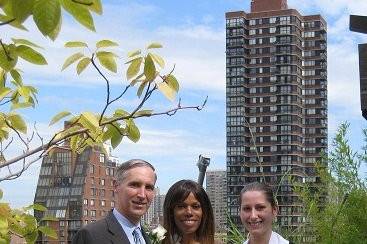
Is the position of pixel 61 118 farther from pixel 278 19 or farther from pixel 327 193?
pixel 278 19

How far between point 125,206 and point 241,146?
82345 mm

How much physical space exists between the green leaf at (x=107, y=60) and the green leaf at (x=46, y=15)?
60cm

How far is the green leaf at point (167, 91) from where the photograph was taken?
1.58 m

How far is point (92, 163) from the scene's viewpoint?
8106cm

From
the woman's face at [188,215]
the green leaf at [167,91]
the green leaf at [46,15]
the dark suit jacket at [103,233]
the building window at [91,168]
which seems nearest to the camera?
the green leaf at [46,15]

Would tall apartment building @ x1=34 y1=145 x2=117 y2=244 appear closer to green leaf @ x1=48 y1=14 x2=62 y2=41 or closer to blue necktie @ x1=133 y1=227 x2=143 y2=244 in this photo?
blue necktie @ x1=133 y1=227 x2=143 y2=244

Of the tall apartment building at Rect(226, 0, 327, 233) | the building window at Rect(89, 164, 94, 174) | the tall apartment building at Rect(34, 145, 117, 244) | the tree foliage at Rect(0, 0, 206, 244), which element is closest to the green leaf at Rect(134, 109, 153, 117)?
the tree foliage at Rect(0, 0, 206, 244)

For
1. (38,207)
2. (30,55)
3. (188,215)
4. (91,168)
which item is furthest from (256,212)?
(91,168)

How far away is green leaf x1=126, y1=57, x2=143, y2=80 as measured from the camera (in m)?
1.60

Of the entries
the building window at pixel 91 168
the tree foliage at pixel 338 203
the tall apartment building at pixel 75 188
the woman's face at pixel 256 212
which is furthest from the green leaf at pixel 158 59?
the building window at pixel 91 168

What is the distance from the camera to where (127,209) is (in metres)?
2.25

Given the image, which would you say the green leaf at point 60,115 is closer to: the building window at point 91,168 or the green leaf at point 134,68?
the green leaf at point 134,68

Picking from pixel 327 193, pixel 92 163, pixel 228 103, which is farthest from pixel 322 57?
pixel 327 193

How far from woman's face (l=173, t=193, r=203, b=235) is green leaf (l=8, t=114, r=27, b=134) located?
874 mm
